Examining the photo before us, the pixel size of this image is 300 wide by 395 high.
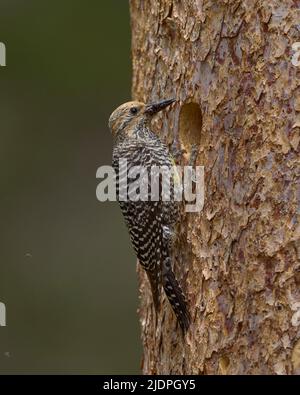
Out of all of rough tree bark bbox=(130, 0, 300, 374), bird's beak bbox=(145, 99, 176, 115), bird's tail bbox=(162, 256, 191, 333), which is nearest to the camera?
rough tree bark bbox=(130, 0, 300, 374)

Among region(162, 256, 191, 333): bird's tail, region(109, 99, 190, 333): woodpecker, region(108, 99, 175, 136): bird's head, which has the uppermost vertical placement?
region(108, 99, 175, 136): bird's head

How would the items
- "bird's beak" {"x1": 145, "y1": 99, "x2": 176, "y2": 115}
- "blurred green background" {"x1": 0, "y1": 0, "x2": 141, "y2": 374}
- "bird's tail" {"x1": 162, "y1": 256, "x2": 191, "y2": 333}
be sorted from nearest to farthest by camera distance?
"bird's tail" {"x1": 162, "y1": 256, "x2": 191, "y2": 333} → "bird's beak" {"x1": 145, "y1": 99, "x2": 176, "y2": 115} → "blurred green background" {"x1": 0, "y1": 0, "x2": 141, "y2": 374}

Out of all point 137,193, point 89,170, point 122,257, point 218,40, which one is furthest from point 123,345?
point 218,40

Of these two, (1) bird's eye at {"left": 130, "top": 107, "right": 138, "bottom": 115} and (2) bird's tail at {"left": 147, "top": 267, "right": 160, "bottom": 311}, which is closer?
(2) bird's tail at {"left": 147, "top": 267, "right": 160, "bottom": 311}

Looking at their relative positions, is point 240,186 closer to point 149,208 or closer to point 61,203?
point 149,208

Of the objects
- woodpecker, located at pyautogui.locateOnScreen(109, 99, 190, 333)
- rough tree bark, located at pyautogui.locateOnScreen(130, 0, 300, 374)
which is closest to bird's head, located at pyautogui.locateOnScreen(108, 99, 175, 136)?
woodpecker, located at pyautogui.locateOnScreen(109, 99, 190, 333)

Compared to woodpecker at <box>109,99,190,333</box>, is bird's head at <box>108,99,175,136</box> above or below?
above

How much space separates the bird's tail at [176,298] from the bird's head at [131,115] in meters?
0.89

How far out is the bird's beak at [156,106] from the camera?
4993 mm

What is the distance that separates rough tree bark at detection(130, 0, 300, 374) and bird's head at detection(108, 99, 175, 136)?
254 mm

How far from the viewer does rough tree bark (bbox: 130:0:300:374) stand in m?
4.27

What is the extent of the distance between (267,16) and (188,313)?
56.8 inches

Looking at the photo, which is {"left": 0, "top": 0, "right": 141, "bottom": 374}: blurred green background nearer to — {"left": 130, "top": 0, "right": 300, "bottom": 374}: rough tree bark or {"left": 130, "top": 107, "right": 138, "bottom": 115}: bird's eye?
{"left": 130, "top": 107, "right": 138, "bottom": 115}: bird's eye

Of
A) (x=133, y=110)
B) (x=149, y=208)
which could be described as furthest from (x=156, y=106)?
(x=149, y=208)
